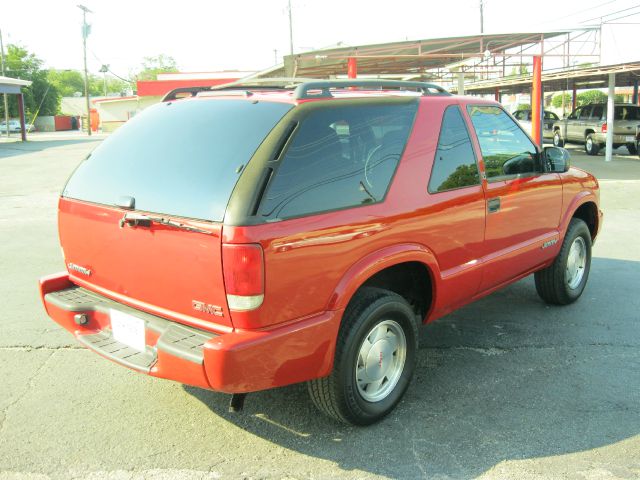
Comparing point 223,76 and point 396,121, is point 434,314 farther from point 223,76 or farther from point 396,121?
point 223,76

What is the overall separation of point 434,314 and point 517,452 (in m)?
1.00

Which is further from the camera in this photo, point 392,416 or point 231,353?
point 392,416

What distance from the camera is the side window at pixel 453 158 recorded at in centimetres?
376

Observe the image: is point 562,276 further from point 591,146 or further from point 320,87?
point 591,146

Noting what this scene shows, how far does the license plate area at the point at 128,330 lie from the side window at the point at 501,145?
247 centimetres

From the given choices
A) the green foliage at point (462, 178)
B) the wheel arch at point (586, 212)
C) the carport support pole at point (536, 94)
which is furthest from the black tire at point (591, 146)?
the green foliage at point (462, 178)

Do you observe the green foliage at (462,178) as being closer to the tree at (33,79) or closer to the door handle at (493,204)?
the door handle at (493,204)

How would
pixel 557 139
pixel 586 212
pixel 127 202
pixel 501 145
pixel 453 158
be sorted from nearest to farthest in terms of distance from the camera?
pixel 127 202 < pixel 453 158 < pixel 501 145 < pixel 586 212 < pixel 557 139

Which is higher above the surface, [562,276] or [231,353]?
[231,353]

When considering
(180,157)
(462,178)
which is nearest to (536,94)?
(462,178)

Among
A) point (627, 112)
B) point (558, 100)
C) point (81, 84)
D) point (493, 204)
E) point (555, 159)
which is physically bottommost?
point (493, 204)

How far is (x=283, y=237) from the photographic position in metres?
2.81

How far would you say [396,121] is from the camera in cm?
362

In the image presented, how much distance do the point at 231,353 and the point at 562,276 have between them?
355cm
